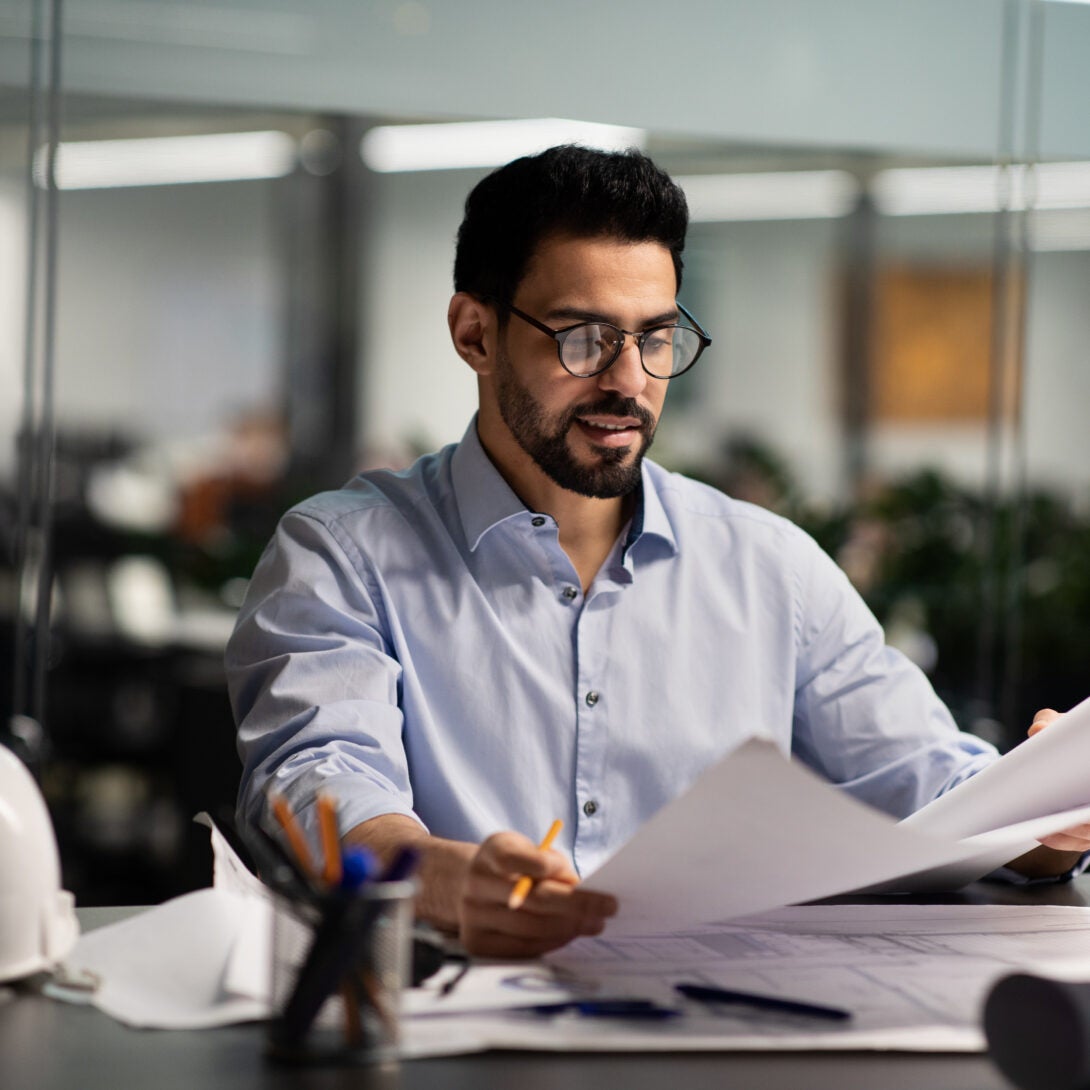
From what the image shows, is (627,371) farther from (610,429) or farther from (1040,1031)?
(1040,1031)

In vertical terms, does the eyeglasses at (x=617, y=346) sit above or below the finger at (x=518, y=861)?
above

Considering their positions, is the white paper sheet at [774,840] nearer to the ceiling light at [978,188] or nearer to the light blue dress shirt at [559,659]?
the light blue dress shirt at [559,659]

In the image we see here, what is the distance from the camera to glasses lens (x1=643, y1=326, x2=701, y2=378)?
165 cm

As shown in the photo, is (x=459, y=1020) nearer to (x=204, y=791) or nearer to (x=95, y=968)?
(x=95, y=968)

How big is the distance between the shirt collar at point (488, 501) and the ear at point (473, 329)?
0.28 feet

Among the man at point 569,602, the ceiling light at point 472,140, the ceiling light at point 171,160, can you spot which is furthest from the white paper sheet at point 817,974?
the ceiling light at point 171,160

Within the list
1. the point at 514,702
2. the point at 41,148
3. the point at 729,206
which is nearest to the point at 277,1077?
the point at 514,702

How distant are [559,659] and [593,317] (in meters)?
0.40

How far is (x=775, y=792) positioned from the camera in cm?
94

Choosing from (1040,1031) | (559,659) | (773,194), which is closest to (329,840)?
(1040,1031)

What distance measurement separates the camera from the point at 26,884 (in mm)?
994

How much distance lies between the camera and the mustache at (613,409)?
1666 millimetres

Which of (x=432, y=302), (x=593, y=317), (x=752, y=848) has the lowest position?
(x=752, y=848)

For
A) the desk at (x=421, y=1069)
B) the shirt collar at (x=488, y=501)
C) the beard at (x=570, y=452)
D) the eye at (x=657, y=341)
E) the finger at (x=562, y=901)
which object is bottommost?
the desk at (x=421, y=1069)
